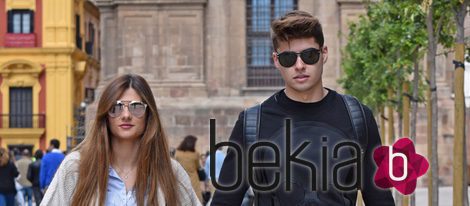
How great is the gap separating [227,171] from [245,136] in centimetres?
20

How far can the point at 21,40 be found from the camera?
63.8m

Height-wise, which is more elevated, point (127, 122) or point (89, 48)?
point (89, 48)

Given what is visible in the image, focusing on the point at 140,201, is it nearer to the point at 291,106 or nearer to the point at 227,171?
the point at 227,171

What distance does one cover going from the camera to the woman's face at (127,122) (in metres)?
6.16

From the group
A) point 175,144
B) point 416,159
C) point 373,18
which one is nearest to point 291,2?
point 175,144

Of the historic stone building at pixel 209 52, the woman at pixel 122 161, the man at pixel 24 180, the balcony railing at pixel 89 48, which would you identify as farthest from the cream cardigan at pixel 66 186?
the balcony railing at pixel 89 48

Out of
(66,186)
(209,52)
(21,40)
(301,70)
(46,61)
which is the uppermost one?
(21,40)

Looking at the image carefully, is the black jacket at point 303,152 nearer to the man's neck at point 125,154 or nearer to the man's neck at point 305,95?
the man's neck at point 305,95

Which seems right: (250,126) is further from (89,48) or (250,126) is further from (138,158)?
(89,48)

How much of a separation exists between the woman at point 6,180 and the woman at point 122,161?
15663mm

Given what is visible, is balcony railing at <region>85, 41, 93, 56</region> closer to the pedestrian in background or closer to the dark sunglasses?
the pedestrian in background

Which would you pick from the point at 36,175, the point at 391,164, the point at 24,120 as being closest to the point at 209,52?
the point at 36,175

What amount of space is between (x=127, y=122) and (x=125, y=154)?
0.57 ft

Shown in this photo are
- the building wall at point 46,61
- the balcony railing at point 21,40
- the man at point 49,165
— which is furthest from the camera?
the balcony railing at point 21,40
